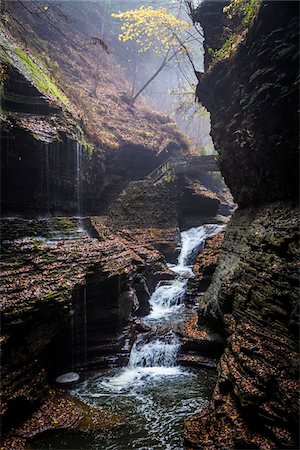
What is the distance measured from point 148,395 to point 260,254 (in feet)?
15.9

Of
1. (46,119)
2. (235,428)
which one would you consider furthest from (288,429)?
(46,119)

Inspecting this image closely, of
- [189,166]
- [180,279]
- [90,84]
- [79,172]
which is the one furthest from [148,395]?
[90,84]

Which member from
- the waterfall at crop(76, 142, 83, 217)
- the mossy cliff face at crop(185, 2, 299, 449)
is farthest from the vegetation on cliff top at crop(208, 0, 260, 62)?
the waterfall at crop(76, 142, 83, 217)

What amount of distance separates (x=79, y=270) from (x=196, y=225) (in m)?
13.9

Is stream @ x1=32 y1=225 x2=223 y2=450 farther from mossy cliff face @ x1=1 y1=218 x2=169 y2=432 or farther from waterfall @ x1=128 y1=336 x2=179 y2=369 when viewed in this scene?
mossy cliff face @ x1=1 y1=218 x2=169 y2=432

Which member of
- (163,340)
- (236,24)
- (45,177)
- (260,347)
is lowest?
(163,340)

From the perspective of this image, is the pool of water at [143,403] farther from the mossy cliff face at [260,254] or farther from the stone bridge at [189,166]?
the stone bridge at [189,166]

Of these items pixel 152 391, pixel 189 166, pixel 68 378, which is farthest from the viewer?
pixel 189 166

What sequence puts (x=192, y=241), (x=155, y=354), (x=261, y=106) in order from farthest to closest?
(x=192, y=241), (x=155, y=354), (x=261, y=106)

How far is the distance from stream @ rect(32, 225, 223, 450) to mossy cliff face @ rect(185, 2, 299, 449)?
0.96m

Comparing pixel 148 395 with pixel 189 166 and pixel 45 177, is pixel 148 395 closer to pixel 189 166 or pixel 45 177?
pixel 45 177

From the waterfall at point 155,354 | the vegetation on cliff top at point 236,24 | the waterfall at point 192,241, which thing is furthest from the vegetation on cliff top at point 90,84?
the waterfall at point 155,354

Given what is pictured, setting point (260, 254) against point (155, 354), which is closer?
point (260, 254)

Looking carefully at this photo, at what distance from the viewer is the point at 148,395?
7766mm
